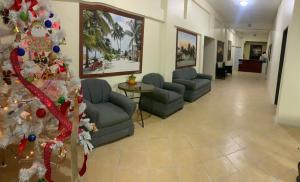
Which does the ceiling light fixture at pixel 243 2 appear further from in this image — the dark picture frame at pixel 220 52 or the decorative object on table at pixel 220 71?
the decorative object on table at pixel 220 71

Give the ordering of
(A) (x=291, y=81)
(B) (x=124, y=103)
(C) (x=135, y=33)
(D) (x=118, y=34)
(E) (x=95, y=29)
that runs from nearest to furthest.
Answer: (B) (x=124, y=103) < (E) (x=95, y=29) < (D) (x=118, y=34) < (A) (x=291, y=81) < (C) (x=135, y=33)

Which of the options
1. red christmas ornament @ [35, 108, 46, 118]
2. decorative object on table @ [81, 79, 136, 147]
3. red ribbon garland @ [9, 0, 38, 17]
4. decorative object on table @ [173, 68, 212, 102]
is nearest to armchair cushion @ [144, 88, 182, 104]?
decorative object on table @ [81, 79, 136, 147]

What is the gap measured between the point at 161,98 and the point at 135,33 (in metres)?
1.47

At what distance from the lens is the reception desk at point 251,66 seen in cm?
1625

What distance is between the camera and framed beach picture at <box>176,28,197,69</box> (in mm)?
6427

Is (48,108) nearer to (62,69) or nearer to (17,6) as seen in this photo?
(62,69)

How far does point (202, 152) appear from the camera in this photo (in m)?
3.21

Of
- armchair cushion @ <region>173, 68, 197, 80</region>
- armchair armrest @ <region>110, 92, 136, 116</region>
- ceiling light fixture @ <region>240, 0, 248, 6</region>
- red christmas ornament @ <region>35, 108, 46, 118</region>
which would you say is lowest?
armchair armrest @ <region>110, 92, 136, 116</region>

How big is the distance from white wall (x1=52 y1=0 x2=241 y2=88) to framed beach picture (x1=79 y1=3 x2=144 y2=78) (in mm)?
124

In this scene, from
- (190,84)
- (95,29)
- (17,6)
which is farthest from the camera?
(190,84)

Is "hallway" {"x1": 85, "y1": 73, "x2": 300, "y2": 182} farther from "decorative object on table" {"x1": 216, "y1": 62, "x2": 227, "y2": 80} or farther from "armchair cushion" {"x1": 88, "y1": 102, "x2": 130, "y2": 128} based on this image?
"decorative object on table" {"x1": 216, "y1": 62, "x2": 227, "y2": 80}

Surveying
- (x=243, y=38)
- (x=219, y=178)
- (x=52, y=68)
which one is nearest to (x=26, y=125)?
(x=52, y=68)

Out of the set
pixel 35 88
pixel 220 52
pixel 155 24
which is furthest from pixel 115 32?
pixel 220 52

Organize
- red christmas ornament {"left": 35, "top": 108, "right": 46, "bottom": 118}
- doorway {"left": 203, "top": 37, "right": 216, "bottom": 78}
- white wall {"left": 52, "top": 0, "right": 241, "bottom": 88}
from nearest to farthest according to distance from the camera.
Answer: red christmas ornament {"left": 35, "top": 108, "right": 46, "bottom": 118} < white wall {"left": 52, "top": 0, "right": 241, "bottom": 88} < doorway {"left": 203, "top": 37, "right": 216, "bottom": 78}
